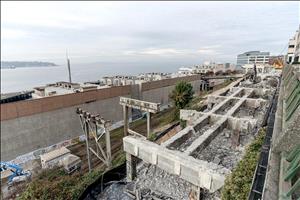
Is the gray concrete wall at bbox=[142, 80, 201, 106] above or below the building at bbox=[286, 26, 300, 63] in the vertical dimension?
below

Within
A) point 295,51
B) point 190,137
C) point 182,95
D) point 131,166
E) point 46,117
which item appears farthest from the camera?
point 295,51

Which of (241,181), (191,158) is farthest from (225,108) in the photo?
(241,181)

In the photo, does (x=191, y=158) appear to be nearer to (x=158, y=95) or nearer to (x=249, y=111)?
(x=249, y=111)

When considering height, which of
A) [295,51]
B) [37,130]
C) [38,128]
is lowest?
[37,130]

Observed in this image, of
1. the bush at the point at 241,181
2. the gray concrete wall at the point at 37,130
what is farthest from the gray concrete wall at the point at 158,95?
the bush at the point at 241,181

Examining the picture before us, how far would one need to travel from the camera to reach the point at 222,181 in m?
3.98

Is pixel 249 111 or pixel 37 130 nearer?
pixel 249 111

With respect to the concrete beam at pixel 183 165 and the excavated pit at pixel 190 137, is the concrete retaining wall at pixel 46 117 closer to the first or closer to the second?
the concrete beam at pixel 183 165

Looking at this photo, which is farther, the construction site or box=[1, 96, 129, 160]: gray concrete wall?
box=[1, 96, 129, 160]: gray concrete wall

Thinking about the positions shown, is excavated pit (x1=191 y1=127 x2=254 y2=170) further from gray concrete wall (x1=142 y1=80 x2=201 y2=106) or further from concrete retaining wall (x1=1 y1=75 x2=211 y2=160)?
gray concrete wall (x1=142 y1=80 x2=201 y2=106)

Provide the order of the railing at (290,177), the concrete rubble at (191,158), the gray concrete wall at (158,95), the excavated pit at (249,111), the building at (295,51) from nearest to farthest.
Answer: the railing at (290,177) → the concrete rubble at (191,158) → the excavated pit at (249,111) → the building at (295,51) → the gray concrete wall at (158,95)

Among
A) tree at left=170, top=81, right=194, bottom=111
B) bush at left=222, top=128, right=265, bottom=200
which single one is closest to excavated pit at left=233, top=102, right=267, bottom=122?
bush at left=222, top=128, right=265, bottom=200

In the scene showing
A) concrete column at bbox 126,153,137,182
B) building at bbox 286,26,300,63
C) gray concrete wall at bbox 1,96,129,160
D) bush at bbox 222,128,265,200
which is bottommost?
gray concrete wall at bbox 1,96,129,160

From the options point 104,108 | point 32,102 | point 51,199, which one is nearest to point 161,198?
point 51,199
